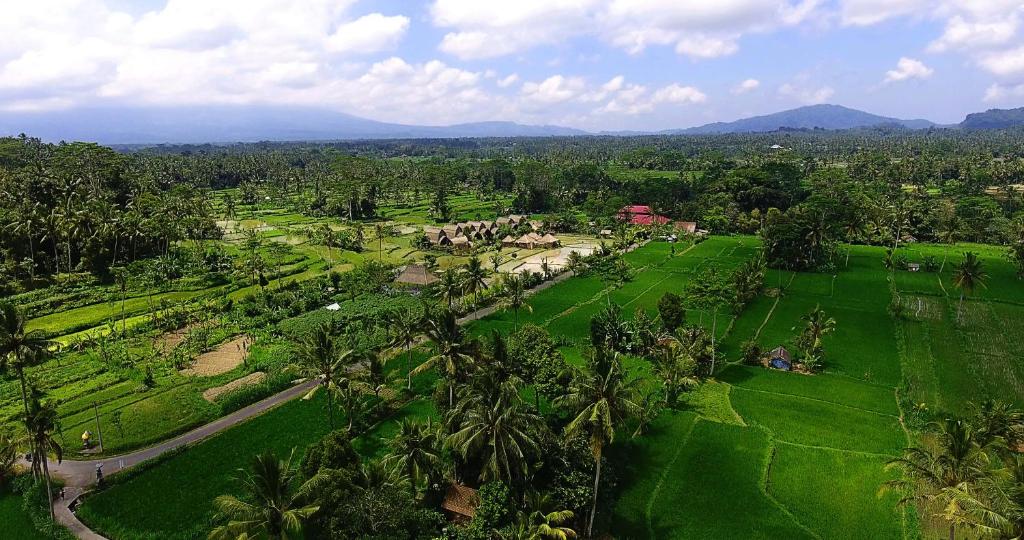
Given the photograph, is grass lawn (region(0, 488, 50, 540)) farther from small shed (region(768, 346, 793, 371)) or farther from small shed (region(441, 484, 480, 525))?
small shed (region(768, 346, 793, 371))

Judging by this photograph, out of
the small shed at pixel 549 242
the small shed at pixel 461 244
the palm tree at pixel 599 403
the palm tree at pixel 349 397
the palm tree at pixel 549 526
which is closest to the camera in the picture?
the palm tree at pixel 549 526

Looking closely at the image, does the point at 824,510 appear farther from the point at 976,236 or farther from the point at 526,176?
the point at 526,176

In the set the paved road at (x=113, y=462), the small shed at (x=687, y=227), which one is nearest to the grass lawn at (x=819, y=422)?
the paved road at (x=113, y=462)

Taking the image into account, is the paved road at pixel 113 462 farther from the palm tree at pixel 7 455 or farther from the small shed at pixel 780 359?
the small shed at pixel 780 359

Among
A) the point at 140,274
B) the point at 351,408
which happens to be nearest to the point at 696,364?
the point at 351,408

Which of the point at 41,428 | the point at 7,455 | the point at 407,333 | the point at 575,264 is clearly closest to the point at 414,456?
the point at 407,333

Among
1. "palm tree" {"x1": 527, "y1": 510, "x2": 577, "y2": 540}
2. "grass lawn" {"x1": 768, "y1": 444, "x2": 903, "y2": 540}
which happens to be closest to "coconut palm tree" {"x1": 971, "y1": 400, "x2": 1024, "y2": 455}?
"grass lawn" {"x1": 768, "y1": 444, "x2": 903, "y2": 540}

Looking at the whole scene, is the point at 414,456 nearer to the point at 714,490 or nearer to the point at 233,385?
the point at 714,490
